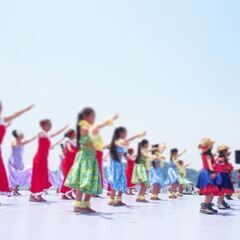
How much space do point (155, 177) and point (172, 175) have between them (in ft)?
4.99

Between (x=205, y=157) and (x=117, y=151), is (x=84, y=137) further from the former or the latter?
(x=205, y=157)

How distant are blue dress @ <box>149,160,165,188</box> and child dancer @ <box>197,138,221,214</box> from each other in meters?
5.27

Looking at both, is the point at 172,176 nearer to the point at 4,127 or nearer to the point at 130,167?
the point at 130,167

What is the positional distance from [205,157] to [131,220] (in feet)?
8.16

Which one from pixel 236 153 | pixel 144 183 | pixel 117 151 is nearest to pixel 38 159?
pixel 117 151

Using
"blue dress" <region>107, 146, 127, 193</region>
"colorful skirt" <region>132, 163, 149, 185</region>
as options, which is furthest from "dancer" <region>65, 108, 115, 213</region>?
"colorful skirt" <region>132, 163, 149, 185</region>

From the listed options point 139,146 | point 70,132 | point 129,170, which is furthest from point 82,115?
point 129,170

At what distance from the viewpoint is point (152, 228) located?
19.0 ft

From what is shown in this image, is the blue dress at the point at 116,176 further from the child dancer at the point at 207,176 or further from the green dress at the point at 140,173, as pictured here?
the child dancer at the point at 207,176

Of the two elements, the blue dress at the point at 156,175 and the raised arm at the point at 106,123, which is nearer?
the raised arm at the point at 106,123

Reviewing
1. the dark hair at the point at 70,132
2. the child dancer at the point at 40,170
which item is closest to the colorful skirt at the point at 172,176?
the dark hair at the point at 70,132

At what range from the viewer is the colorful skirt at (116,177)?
9.95 meters

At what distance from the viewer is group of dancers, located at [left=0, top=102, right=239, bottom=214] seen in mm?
7766

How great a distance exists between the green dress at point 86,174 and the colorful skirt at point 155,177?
20.2ft
